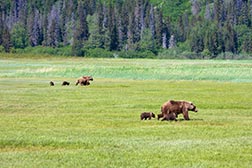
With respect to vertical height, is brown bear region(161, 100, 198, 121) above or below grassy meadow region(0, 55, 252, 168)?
above

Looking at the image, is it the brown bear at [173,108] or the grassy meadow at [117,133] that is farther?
the brown bear at [173,108]

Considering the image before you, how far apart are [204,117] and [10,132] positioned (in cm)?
1068

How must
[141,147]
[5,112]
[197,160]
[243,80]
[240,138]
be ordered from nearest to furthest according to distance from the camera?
[197,160], [141,147], [240,138], [5,112], [243,80]

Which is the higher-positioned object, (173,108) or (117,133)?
(173,108)

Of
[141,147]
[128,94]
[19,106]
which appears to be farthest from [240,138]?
[128,94]

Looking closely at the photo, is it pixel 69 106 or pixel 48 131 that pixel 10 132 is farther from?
pixel 69 106

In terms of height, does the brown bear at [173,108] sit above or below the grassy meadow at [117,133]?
above

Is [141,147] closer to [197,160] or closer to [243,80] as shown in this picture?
[197,160]

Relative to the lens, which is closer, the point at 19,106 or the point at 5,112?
the point at 5,112

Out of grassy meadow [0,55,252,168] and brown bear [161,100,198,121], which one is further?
brown bear [161,100,198,121]

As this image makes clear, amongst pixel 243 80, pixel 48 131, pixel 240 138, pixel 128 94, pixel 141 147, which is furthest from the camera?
pixel 243 80

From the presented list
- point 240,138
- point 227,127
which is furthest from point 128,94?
point 240,138

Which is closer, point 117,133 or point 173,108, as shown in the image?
point 117,133

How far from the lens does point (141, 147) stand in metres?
22.7
